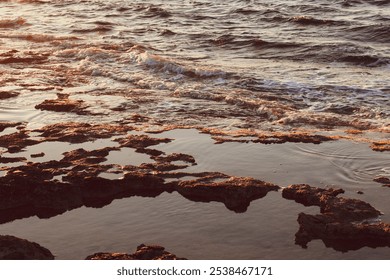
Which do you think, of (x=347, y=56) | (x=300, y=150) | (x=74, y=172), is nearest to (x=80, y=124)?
(x=74, y=172)

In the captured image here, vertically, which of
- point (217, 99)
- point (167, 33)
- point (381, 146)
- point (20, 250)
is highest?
point (20, 250)

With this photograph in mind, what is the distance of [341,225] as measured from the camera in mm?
5336

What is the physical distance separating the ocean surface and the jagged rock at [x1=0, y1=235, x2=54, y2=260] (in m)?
0.14

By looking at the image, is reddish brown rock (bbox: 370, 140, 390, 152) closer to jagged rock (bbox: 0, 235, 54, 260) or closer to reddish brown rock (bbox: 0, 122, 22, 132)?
jagged rock (bbox: 0, 235, 54, 260)

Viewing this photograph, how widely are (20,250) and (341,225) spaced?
272 centimetres

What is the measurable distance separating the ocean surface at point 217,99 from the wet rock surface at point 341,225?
0.36 feet

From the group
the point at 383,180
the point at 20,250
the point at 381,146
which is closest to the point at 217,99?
the point at 381,146

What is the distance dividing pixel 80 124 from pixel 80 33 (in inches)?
372

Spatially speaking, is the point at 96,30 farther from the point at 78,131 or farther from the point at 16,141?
the point at 16,141

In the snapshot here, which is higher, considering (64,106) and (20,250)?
(20,250)

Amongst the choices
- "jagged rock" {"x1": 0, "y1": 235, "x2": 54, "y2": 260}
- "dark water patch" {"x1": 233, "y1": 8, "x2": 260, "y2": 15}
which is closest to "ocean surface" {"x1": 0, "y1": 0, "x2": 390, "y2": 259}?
"dark water patch" {"x1": 233, "y1": 8, "x2": 260, "y2": 15}

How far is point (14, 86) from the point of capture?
10555 mm

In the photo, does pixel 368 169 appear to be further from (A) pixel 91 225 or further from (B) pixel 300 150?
(A) pixel 91 225

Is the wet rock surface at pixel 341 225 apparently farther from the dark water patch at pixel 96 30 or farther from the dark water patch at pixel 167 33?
the dark water patch at pixel 96 30
